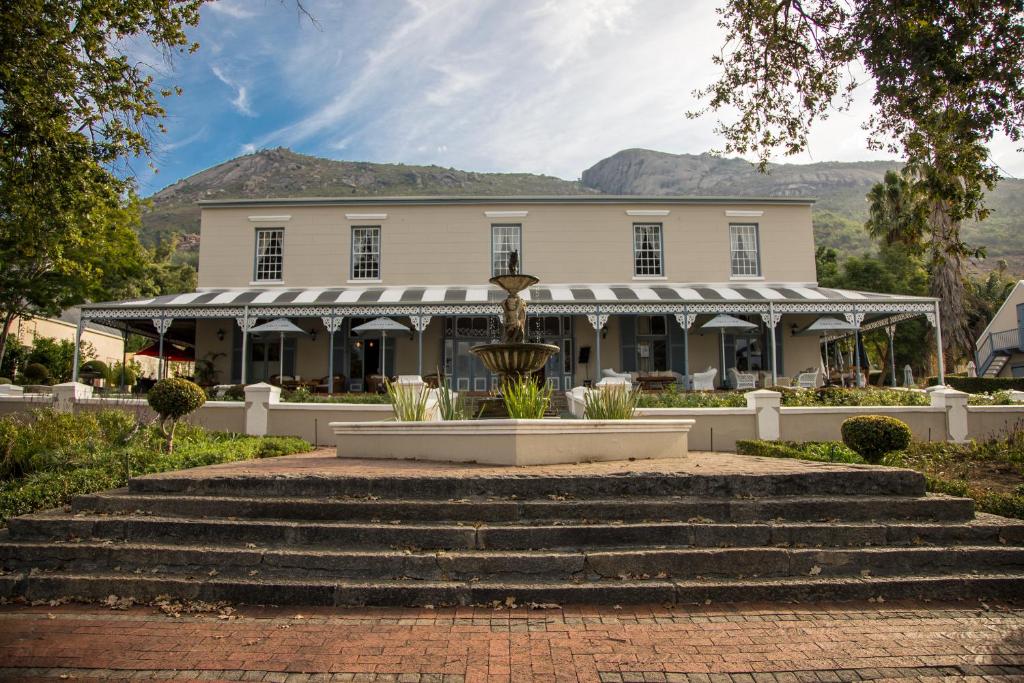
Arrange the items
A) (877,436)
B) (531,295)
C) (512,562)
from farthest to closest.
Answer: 1. (531,295)
2. (877,436)
3. (512,562)

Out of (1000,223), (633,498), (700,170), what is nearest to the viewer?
(633,498)

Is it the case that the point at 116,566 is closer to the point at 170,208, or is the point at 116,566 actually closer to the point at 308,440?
the point at 308,440

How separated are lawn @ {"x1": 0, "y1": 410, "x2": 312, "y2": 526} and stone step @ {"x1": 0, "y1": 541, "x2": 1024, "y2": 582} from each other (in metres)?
1.47

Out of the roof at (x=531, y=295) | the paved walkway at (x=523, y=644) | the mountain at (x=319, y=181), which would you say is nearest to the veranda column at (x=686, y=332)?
the roof at (x=531, y=295)

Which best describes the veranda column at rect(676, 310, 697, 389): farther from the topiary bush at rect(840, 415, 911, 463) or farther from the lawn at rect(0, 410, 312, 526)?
the lawn at rect(0, 410, 312, 526)

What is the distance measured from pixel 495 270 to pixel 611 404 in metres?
12.7

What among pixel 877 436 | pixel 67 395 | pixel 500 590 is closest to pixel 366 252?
pixel 67 395

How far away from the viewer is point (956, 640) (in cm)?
399

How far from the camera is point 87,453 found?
800 cm

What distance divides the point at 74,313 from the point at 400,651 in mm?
36094

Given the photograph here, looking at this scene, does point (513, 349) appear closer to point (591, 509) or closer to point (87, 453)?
point (591, 509)

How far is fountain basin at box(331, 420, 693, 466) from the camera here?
281 inches

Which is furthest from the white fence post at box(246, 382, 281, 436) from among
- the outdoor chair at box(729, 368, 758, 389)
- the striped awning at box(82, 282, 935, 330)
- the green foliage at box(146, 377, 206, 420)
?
the outdoor chair at box(729, 368, 758, 389)

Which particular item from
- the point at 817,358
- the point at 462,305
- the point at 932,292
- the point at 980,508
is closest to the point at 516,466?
the point at 980,508
